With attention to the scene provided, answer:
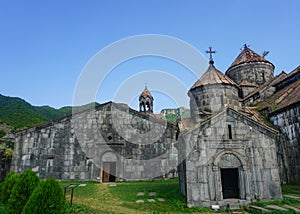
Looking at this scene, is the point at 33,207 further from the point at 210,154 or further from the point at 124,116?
the point at 124,116

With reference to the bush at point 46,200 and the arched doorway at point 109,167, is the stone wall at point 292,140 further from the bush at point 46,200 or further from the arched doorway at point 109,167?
the bush at point 46,200

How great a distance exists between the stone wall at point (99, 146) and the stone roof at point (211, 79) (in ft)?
10.3

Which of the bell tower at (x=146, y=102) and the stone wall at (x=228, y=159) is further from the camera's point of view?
the bell tower at (x=146, y=102)

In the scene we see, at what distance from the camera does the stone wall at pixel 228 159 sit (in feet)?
22.3

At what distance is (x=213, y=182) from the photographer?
686cm

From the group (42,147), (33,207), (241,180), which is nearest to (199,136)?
(241,180)

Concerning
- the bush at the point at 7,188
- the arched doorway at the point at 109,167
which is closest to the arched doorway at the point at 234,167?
the bush at the point at 7,188

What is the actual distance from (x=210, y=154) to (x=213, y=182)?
0.86 metres

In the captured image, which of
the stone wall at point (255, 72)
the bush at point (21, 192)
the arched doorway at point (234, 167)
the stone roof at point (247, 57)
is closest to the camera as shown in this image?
the bush at point (21, 192)

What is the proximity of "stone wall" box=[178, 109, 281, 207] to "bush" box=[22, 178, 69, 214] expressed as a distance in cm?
398

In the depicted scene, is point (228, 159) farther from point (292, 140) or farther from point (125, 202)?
point (292, 140)

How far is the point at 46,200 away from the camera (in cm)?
392

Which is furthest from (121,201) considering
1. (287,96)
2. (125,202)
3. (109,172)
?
(287,96)

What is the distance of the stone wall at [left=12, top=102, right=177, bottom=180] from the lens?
11.9m
